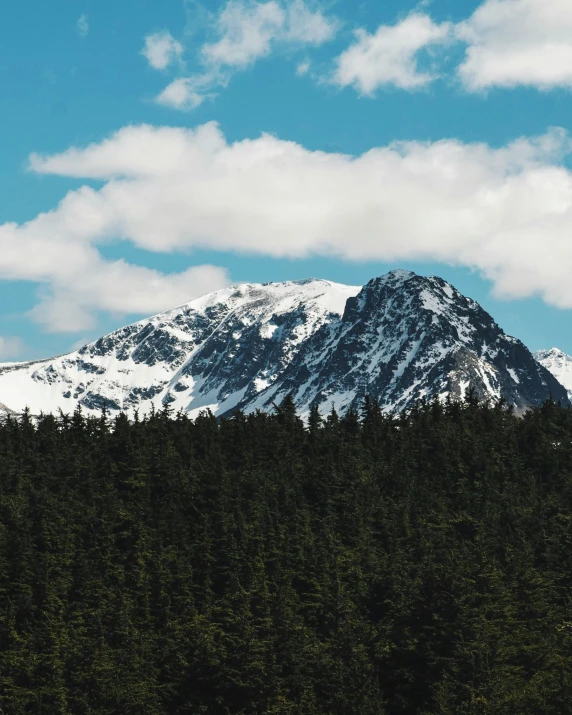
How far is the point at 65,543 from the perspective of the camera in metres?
133

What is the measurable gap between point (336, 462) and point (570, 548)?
46.2 meters

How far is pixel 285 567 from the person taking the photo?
132 m

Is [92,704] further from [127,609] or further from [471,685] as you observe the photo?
[471,685]

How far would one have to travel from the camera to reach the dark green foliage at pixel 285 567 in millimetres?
98062

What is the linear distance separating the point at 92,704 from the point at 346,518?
5860 cm

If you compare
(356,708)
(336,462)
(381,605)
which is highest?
(336,462)

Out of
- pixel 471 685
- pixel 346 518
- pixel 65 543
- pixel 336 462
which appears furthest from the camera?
pixel 336 462

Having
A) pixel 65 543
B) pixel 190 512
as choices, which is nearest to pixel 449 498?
pixel 190 512

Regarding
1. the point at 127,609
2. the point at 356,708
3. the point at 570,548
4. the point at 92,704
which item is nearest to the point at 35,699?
the point at 92,704

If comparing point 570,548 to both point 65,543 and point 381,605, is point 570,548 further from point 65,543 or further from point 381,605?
point 65,543

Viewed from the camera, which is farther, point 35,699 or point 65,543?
point 65,543

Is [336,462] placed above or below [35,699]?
above

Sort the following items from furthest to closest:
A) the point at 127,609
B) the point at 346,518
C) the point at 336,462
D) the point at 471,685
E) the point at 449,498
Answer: the point at 336,462 → the point at 449,498 → the point at 346,518 → the point at 127,609 → the point at 471,685

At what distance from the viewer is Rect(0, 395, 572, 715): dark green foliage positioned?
3861 inches
